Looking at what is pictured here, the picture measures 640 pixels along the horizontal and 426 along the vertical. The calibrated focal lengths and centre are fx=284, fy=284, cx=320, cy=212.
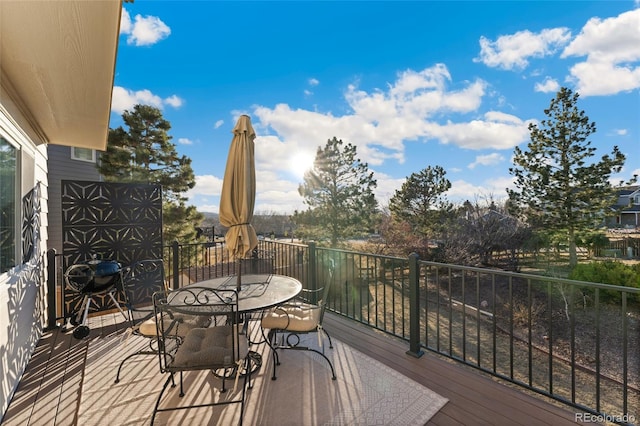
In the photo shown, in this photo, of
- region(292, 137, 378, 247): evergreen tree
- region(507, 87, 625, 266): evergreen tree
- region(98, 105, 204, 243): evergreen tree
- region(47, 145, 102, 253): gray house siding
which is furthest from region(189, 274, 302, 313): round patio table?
region(507, 87, 625, 266): evergreen tree

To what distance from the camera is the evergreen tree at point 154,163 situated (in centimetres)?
868

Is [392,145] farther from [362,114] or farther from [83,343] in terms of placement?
[83,343]

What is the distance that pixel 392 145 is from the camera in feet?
60.2

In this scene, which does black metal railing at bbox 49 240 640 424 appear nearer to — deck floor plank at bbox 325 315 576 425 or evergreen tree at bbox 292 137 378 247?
deck floor plank at bbox 325 315 576 425

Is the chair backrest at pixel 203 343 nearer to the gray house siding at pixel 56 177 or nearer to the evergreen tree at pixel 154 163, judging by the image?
the evergreen tree at pixel 154 163

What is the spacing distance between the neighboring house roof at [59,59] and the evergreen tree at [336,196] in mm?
10543

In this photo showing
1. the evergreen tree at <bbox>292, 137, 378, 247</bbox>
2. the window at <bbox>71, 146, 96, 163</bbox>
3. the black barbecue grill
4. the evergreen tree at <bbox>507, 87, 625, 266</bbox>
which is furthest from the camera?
the evergreen tree at <bbox>292, 137, 378, 247</bbox>

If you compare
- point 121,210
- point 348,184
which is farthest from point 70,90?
point 348,184

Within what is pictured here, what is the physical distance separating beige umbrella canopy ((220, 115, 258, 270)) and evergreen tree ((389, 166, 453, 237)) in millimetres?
12608

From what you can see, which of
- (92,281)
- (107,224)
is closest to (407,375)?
(92,281)

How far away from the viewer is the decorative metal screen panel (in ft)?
14.1

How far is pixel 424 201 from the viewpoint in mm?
14695

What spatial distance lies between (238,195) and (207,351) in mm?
1366

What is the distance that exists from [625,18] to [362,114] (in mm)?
7816
